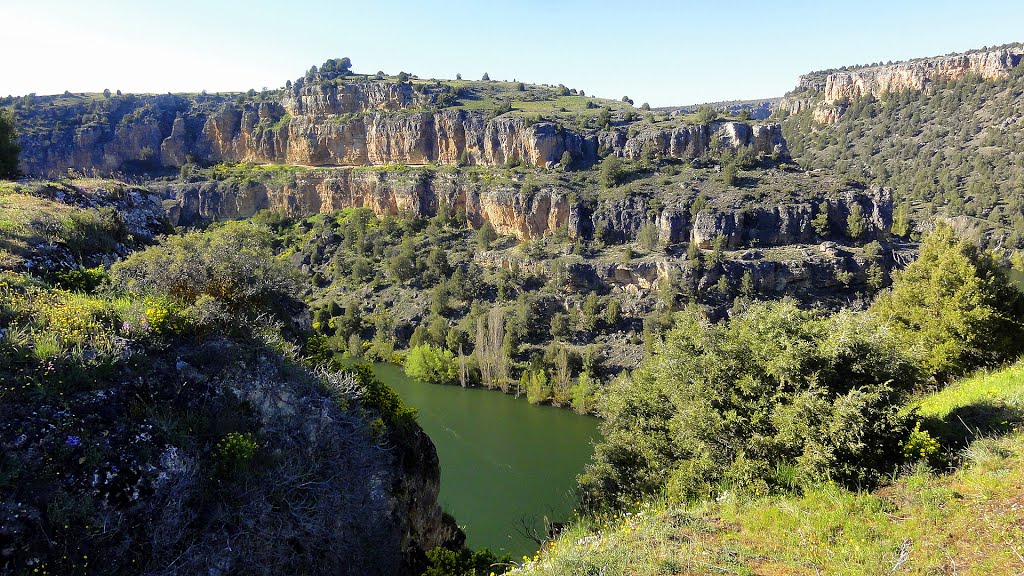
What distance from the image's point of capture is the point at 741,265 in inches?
1449

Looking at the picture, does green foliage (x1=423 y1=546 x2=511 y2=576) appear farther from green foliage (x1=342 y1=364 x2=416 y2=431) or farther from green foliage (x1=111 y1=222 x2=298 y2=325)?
green foliage (x1=111 y1=222 x2=298 y2=325)

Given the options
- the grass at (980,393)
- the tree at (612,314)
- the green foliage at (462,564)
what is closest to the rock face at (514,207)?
the tree at (612,314)

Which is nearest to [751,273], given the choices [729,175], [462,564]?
[729,175]

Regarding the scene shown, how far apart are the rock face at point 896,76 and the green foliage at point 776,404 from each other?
332ft

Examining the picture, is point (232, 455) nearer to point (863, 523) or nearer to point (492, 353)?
point (863, 523)

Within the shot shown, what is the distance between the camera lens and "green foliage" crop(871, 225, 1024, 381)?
11258 mm

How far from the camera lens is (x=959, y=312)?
11305 millimetres

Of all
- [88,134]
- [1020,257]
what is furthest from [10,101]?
[1020,257]

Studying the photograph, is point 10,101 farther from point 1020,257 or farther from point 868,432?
point 1020,257

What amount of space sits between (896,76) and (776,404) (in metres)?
109

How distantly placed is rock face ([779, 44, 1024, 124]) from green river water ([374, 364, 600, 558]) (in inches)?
3699

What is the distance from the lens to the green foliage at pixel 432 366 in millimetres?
32406

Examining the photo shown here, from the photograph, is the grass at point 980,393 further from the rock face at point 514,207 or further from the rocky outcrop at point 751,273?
the rock face at point 514,207

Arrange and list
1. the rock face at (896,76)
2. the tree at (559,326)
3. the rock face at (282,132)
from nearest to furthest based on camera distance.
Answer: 1. the tree at (559,326)
2. the rock face at (282,132)
3. the rock face at (896,76)
